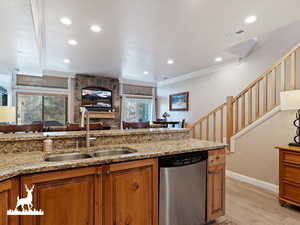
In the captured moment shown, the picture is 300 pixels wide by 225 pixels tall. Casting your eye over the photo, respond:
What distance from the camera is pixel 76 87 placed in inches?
254

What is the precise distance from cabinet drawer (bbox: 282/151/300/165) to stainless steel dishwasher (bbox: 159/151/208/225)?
1448mm

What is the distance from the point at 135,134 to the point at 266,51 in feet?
13.4

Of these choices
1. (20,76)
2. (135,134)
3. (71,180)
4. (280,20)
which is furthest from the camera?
(20,76)

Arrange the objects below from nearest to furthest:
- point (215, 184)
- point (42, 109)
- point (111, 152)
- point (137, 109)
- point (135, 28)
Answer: point (111, 152) < point (215, 184) < point (135, 28) < point (42, 109) < point (137, 109)

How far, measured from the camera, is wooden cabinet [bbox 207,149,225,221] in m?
1.92

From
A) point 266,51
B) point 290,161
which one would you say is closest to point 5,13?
point 290,161

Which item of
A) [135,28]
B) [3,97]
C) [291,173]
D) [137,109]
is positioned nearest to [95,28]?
[135,28]

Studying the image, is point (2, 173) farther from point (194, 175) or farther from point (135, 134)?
point (194, 175)

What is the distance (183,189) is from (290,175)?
1.79 metres

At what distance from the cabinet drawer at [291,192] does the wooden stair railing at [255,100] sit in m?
1.31

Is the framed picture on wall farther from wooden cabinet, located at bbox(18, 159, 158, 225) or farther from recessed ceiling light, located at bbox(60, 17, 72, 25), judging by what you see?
wooden cabinet, located at bbox(18, 159, 158, 225)

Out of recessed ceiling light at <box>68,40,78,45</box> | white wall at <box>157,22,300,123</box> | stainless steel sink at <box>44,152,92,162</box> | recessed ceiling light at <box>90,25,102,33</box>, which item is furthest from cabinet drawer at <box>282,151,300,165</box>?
recessed ceiling light at <box>68,40,78,45</box>

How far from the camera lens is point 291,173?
237 cm

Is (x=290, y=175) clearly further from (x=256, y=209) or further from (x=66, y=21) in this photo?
(x=66, y=21)
